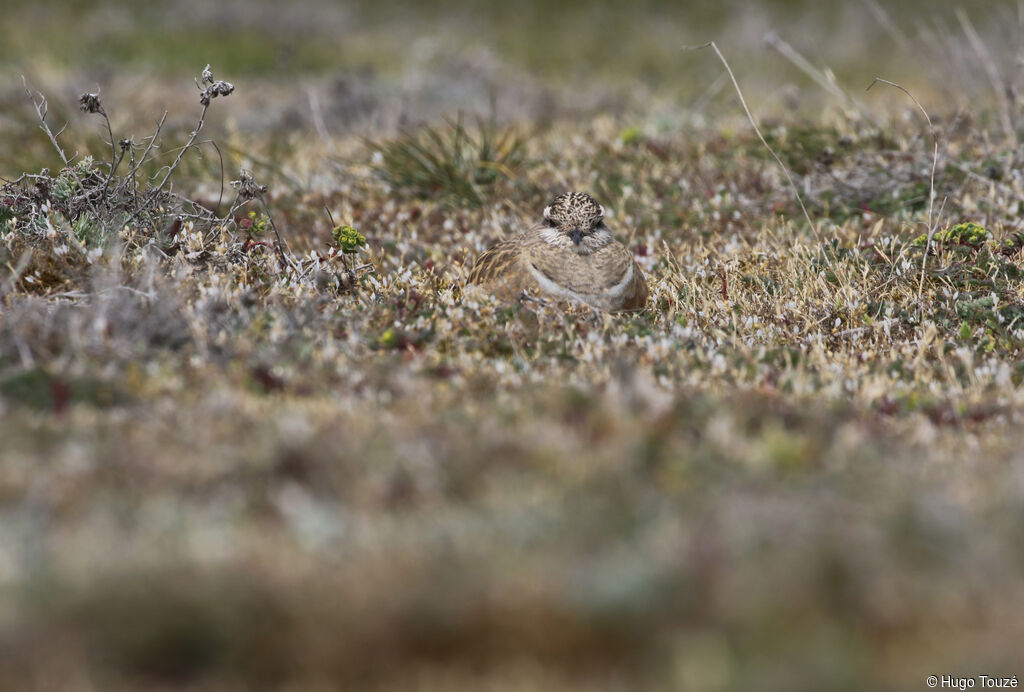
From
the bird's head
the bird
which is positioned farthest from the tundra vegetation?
the bird's head

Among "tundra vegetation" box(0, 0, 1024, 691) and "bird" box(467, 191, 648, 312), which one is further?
"bird" box(467, 191, 648, 312)

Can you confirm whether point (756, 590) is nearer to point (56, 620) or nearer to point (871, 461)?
point (871, 461)

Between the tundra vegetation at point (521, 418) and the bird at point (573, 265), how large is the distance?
0.84ft

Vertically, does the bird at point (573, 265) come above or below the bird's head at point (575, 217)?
below

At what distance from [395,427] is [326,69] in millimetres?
20047

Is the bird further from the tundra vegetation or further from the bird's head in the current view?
the tundra vegetation

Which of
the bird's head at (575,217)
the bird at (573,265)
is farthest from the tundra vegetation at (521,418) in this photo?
the bird's head at (575,217)

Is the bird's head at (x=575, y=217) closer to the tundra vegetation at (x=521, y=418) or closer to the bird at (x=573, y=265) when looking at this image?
the bird at (x=573, y=265)

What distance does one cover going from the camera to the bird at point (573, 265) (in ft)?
22.8

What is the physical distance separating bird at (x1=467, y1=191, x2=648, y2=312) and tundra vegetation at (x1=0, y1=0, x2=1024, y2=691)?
0.84 ft

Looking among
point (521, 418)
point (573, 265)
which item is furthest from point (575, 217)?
point (521, 418)

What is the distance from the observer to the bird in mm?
6953

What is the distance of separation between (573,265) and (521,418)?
253cm

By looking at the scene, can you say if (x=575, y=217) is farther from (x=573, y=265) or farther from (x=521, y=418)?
(x=521, y=418)
